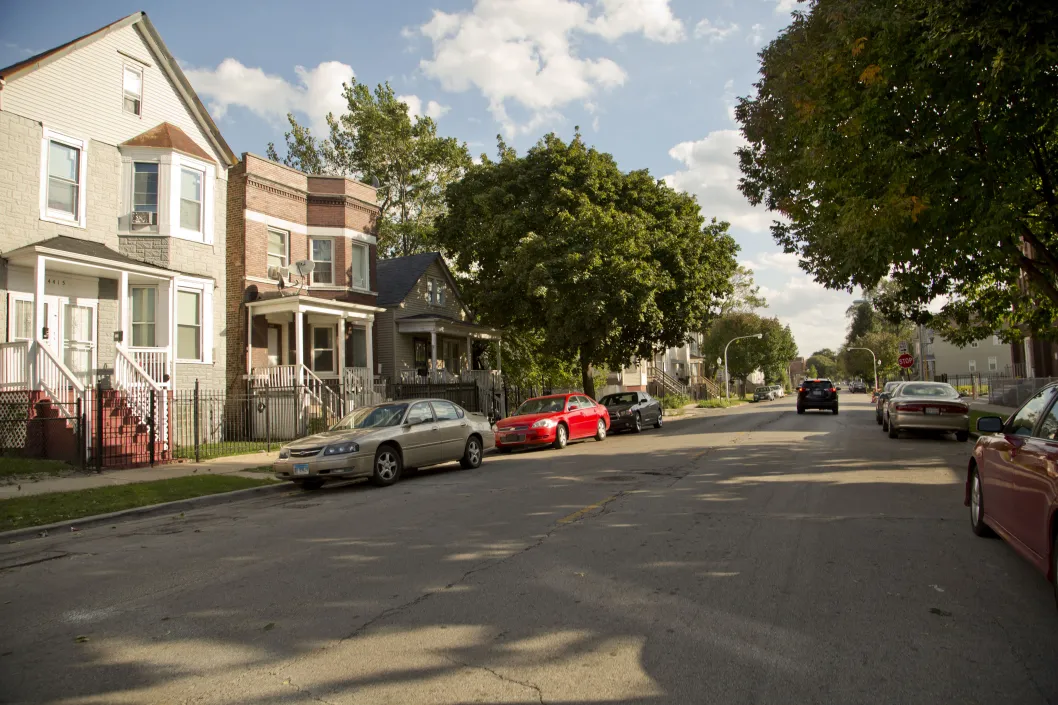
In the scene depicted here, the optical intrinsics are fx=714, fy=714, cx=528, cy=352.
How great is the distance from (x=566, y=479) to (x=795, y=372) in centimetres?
17028

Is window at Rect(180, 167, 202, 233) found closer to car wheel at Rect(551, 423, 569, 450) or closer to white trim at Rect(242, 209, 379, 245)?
white trim at Rect(242, 209, 379, 245)

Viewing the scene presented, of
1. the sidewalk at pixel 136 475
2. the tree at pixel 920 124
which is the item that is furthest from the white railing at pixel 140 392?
the tree at pixel 920 124

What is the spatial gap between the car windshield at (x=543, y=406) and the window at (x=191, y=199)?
10.1 m

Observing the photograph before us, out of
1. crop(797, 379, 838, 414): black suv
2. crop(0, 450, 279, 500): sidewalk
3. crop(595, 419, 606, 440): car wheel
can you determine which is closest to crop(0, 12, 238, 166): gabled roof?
crop(0, 450, 279, 500): sidewalk

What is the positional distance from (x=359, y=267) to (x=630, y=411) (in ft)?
35.7

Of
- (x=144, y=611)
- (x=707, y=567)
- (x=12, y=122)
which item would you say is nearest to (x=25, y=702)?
(x=144, y=611)

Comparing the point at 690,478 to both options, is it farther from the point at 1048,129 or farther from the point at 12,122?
the point at 12,122

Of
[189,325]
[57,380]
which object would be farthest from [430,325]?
[57,380]

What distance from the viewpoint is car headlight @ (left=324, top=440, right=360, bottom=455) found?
1150 centimetres

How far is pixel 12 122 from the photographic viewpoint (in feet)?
51.3

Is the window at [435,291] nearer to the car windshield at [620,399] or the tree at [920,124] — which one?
the car windshield at [620,399]

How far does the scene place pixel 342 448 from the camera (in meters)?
11.5

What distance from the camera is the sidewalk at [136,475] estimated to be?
11.6 meters

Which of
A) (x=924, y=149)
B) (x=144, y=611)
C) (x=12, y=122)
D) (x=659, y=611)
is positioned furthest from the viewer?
(x=12, y=122)
